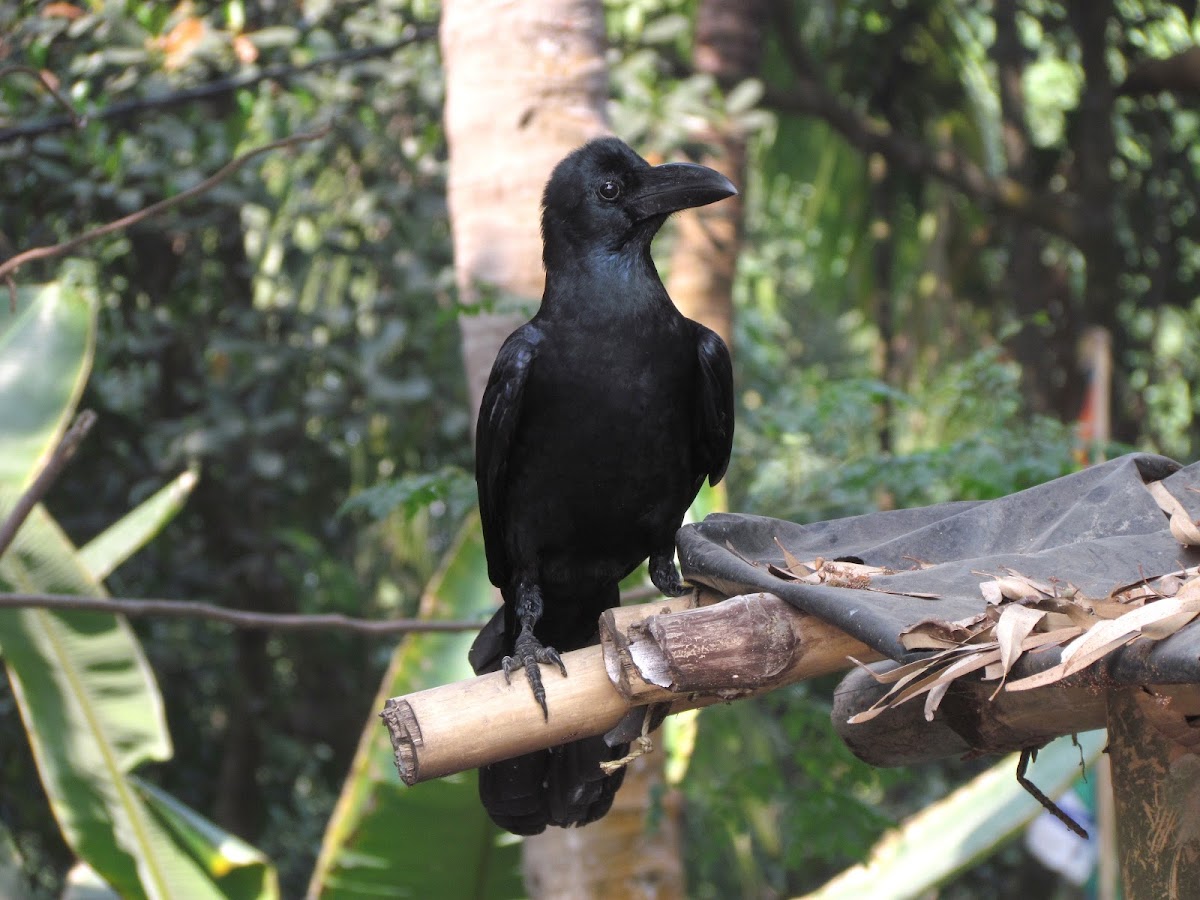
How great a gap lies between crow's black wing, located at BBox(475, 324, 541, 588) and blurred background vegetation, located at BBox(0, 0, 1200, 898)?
34.9 inches

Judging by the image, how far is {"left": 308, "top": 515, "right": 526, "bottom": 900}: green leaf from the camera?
13.7 ft

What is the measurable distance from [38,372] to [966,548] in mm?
3211

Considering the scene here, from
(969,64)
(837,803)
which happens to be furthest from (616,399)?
(969,64)

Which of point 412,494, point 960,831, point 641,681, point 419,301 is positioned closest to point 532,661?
point 641,681

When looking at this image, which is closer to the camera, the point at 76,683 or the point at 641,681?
the point at 641,681

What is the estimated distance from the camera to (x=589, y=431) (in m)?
2.90

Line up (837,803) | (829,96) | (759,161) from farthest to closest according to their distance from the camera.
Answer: (759,161)
(829,96)
(837,803)

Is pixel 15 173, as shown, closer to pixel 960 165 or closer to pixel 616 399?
pixel 616 399

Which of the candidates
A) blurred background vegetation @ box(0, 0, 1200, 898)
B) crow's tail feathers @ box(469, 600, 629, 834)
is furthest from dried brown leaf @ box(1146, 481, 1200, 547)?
blurred background vegetation @ box(0, 0, 1200, 898)

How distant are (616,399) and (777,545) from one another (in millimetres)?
526

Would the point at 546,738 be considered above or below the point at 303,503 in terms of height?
above

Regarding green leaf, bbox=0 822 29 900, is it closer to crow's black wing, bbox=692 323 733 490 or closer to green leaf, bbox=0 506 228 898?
green leaf, bbox=0 506 228 898

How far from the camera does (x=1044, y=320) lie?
4.40 meters

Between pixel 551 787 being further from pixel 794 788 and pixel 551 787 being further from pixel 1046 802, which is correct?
pixel 794 788
